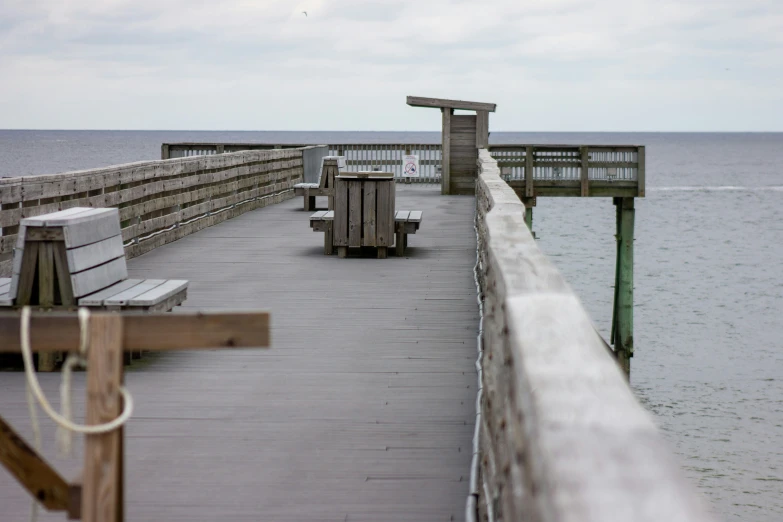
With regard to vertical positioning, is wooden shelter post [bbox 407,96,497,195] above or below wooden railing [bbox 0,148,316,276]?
above

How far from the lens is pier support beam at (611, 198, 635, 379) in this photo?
21219mm

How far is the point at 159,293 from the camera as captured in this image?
6656mm

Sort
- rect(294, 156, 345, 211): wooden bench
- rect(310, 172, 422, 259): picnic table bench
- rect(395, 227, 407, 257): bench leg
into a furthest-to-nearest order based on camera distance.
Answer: rect(294, 156, 345, 211): wooden bench → rect(395, 227, 407, 257): bench leg → rect(310, 172, 422, 259): picnic table bench

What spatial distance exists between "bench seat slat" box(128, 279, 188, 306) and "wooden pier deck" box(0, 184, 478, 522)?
414mm

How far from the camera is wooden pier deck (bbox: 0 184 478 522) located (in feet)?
13.6

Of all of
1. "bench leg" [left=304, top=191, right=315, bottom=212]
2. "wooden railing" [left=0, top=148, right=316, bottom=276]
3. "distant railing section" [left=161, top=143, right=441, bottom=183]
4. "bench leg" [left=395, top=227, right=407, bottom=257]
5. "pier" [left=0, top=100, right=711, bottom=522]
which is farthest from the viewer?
"distant railing section" [left=161, top=143, right=441, bottom=183]

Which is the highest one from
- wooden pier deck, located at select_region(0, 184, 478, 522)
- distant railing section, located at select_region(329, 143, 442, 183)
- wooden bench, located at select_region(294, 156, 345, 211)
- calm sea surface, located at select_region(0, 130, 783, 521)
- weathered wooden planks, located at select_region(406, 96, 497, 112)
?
weathered wooden planks, located at select_region(406, 96, 497, 112)

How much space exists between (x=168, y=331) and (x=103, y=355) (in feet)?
0.58

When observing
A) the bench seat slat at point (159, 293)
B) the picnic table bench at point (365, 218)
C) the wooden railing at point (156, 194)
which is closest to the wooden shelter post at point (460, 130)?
the wooden railing at point (156, 194)

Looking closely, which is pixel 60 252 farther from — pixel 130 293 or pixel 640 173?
pixel 640 173

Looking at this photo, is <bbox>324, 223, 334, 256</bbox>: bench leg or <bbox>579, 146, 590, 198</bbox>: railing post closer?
<bbox>324, 223, 334, 256</bbox>: bench leg

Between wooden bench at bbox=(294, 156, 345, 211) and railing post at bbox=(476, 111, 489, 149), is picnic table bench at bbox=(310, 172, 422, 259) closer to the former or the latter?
wooden bench at bbox=(294, 156, 345, 211)

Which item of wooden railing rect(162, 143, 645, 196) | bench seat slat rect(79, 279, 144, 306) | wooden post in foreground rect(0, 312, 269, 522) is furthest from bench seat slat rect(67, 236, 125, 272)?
wooden railing rect(162, 143, 645, 196)

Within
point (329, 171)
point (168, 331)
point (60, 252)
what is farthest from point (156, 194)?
point (168, 331)
